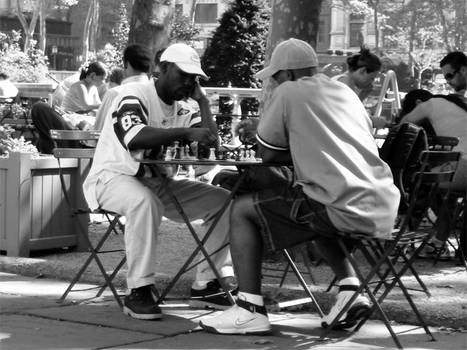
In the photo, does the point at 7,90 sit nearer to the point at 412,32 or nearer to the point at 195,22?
the point at 412,32

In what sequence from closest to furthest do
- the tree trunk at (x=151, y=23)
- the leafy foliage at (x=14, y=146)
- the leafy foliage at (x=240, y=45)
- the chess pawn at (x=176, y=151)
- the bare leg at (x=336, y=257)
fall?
the bare leg at (x=336, y=257), the chess pawn at (x=176, y=151), the leafy foliage at (x=14, y=146), the tree trunk at (x=151, y=23), the leafy foliage at (x=240, y=45)

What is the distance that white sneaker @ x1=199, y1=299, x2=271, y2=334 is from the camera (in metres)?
5.41

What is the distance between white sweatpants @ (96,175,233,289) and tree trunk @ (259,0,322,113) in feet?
7.14

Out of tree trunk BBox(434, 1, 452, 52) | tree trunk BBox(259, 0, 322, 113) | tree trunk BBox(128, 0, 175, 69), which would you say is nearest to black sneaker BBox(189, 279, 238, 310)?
tree trunk BBox(259, 0, 322, 113)

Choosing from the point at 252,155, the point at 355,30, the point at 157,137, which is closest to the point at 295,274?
the point at 252,155

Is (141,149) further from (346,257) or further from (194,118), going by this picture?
(346,257)

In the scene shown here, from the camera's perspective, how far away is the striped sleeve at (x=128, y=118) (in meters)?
5.86

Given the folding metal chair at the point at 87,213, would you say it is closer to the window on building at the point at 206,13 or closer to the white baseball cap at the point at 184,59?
the white baseball cap at the point at 184,59

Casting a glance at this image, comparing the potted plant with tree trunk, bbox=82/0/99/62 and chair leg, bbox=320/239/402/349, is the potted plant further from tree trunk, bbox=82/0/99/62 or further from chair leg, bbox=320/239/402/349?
tree trunk, bbox=82/0/99/62

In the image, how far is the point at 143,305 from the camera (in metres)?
5.86

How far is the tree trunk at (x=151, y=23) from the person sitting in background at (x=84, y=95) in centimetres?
115

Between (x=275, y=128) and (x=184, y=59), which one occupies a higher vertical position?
(x=184, y=59)

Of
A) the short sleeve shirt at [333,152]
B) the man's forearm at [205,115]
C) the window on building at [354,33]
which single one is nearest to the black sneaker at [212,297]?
the man's forearm at [205,115]

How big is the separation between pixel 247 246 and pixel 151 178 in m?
1.12
